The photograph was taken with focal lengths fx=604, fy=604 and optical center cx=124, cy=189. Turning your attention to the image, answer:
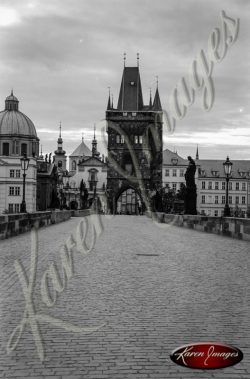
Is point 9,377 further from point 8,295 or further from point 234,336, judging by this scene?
point 8,295

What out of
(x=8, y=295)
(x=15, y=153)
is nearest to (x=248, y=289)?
(x=8, y=295)

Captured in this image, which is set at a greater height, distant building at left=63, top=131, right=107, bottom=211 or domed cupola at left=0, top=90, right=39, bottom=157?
domed cupola at left=0, top=90, right=39, bottom=157

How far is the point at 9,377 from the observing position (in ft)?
17.1

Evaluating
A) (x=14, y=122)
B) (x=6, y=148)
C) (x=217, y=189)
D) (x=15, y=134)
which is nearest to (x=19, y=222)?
(x=15, y=134)

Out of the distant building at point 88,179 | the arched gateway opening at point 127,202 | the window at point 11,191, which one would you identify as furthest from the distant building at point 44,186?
the distant building at point 88,179

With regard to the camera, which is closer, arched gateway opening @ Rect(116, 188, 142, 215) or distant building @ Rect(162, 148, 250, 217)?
distant building @ Rect(162, 148, 250, 217)

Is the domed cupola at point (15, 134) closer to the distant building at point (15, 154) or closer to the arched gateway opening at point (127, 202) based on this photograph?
the distant building at point (15, 154)

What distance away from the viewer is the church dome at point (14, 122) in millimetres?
107062

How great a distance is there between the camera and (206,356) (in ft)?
18.6

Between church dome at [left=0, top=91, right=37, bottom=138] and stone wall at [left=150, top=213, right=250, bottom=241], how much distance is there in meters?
69.8

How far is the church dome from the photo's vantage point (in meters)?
107

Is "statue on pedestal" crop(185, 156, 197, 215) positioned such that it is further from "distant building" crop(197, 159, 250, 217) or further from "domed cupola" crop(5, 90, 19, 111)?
"distant building" crop(197, 159, 250, 217)

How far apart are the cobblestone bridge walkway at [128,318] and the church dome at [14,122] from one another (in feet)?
314

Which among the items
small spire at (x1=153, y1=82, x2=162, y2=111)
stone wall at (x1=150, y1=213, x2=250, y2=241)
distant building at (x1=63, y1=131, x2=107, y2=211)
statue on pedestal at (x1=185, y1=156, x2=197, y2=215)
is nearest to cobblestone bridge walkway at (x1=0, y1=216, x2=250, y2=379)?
stone wall at (x1=150, y1=213, x2=250, y2=241)
